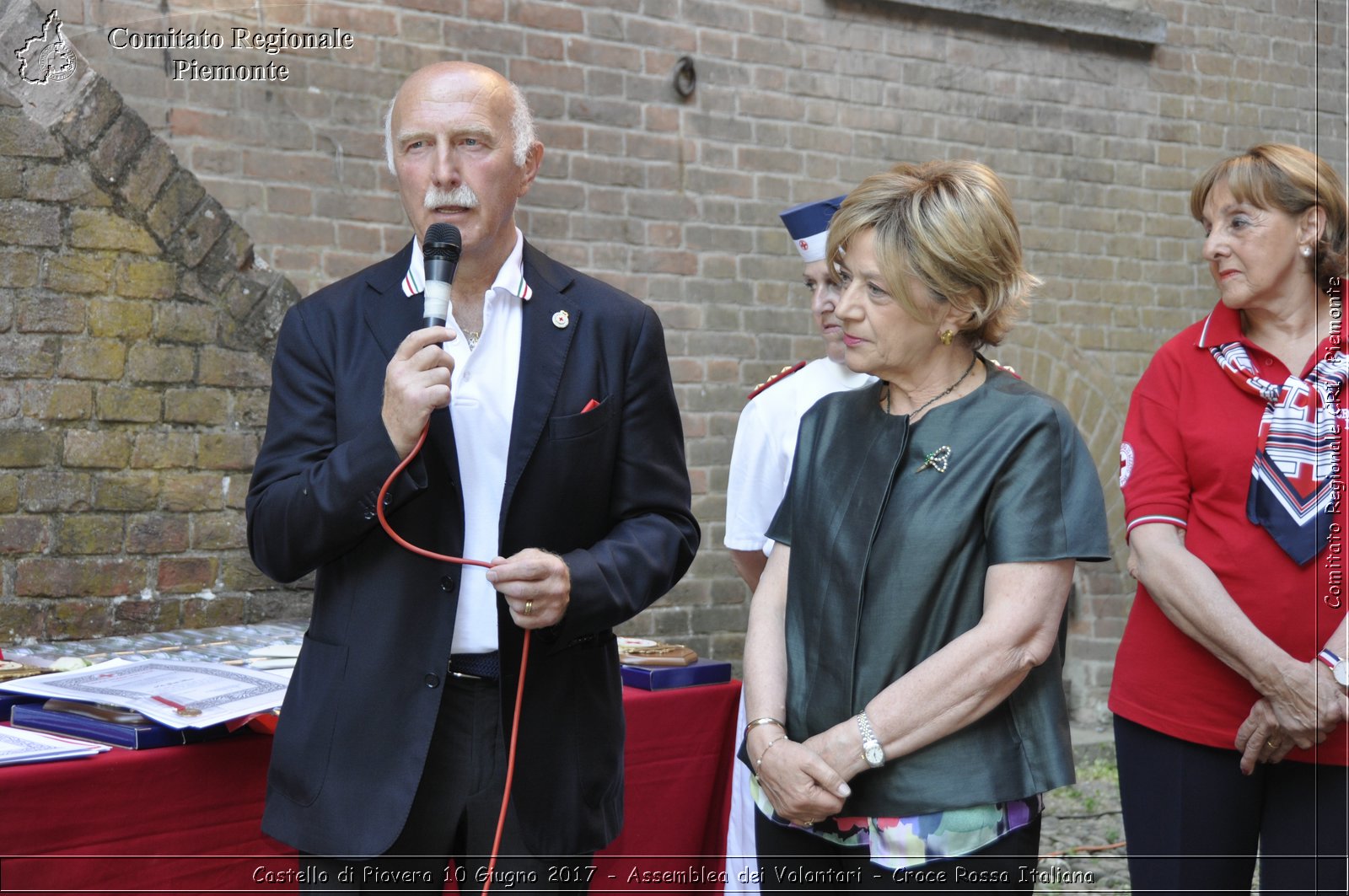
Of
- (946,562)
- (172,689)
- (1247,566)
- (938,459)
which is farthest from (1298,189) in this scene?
(172,689)

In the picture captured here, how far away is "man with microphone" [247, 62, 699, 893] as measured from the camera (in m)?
2.17

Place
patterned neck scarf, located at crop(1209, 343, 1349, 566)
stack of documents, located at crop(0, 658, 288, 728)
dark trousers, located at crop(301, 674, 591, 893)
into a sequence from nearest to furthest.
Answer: dark trousers, located at crop(301, 674, 591, 893) → stack of documents, located at crop(0, 658, 288, 728) → patterned neck scarf, located at crop(1209, 343, 1349, 566)

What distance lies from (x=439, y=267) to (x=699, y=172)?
387 cm

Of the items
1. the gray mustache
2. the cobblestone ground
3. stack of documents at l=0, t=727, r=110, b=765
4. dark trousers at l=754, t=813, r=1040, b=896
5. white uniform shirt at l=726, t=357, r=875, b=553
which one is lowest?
the cobblestone ground

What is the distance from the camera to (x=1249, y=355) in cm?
297

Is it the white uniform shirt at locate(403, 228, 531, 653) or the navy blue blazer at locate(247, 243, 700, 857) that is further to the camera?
the white uniform shirt at locate(403, 228, 531, 653)

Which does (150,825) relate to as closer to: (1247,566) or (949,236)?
(949,236)

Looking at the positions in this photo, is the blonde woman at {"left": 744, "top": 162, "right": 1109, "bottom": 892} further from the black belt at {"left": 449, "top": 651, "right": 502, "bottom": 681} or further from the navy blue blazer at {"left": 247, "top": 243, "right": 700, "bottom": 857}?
the black belt at {"left": 449, "top": 651, "right": 502, "bottom": 681}

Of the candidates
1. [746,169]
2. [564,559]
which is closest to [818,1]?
[746,169]

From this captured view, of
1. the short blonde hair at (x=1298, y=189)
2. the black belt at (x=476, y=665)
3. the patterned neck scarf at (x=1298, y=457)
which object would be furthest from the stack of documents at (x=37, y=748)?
the short blonde hair at (x=1298, y=189)

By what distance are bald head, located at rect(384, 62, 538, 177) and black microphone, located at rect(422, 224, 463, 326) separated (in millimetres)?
271

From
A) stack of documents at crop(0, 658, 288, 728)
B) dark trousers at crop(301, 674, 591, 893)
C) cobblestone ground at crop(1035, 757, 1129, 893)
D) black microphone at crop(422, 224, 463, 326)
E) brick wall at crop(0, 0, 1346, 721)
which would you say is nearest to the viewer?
black microphone at crop(422, 224, 463, 326)

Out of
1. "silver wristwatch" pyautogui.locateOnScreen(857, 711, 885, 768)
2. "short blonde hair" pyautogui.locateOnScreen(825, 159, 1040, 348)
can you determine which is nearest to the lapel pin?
"short blonde hair" pyautogui.locateOnScreen(825, 159, 1040, 348)

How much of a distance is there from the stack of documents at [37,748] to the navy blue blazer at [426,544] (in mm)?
410
